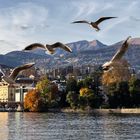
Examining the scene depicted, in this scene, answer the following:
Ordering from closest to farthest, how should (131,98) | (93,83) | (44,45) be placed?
(44,45) < (131,98) < (93,83)

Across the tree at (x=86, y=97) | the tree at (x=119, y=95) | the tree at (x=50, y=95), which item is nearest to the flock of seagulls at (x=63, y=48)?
the tree at (x=119, y=95)

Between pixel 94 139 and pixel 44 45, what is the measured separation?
110ft

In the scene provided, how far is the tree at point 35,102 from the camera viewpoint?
127m

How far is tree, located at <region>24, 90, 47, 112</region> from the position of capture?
126750 millimetres

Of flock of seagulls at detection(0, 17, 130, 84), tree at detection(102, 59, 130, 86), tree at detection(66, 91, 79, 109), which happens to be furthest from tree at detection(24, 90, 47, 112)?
flock of seagulls at detection(0, 17, 130, 84)

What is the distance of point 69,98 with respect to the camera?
396 ft

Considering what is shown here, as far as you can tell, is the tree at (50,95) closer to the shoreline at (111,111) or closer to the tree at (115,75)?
the shoreline at (111,111)

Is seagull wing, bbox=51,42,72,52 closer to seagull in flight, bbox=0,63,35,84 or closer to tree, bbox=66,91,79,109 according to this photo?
seagull in flight, bbox=0,63,35,84

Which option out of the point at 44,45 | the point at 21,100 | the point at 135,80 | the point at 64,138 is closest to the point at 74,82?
the point at 135,80

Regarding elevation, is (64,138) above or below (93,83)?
below

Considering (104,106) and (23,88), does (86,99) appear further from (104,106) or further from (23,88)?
(23,88)

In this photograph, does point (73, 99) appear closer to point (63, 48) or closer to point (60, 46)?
point (60, 46)

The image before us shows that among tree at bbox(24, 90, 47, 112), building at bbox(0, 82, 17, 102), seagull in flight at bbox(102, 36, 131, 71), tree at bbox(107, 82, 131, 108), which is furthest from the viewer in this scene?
building at bbox(0, 82, 17, 102)

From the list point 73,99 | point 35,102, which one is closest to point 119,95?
point 73,99
